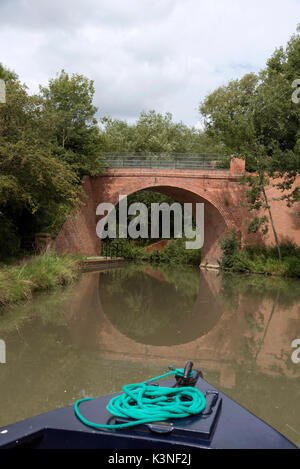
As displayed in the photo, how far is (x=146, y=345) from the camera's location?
20.7ft

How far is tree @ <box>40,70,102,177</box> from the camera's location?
19.2m

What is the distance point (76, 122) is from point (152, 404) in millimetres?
18653

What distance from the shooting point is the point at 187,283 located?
14.0 m

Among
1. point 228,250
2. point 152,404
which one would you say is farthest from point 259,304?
point 228,250

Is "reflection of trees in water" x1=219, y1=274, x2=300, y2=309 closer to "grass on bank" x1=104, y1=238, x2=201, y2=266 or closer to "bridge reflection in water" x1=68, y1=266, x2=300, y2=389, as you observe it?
"bridge reflection in water" x1=68, y1=266, x2=300, y2=389

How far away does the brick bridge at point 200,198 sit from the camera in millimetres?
18453

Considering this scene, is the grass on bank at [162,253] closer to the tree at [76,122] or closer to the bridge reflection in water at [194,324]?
the tree at [76,122]

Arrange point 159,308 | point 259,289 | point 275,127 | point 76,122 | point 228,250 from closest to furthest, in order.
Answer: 1. point 159,308
2. point 259,289
3. point 275,127
4. point 228,250
5. point 76,122

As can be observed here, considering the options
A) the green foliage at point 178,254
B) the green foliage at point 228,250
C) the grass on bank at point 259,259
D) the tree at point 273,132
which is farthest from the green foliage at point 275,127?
the green foliage at point 178,254

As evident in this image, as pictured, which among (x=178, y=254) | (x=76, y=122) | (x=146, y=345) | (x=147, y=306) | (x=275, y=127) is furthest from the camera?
(x=178, y=254)

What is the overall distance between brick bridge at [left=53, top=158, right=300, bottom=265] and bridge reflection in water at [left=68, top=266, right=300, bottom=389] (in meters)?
5.86

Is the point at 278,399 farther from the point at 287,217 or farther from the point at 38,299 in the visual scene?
the point at 287,217

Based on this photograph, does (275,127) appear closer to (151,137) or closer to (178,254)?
(178,254)

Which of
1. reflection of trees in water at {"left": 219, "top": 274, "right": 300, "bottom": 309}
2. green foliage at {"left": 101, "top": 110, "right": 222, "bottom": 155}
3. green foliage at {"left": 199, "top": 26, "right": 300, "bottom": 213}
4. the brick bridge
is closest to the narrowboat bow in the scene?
reflection of trees in water at {"left": 219, "top": 274, "right": 300, "bottom": 309}
